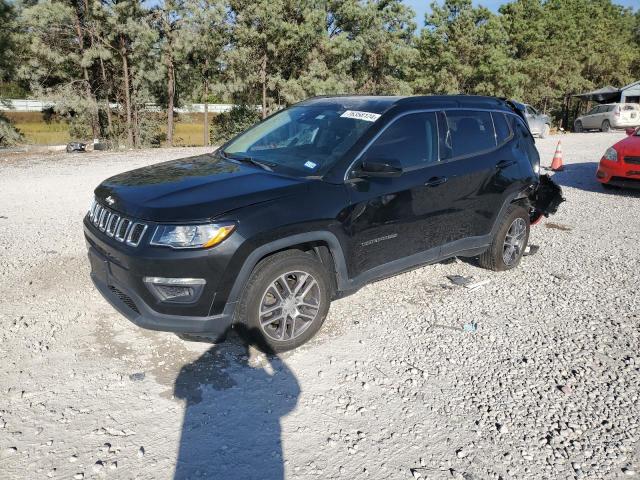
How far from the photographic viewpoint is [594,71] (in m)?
41.6

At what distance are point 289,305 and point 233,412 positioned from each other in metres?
0.85

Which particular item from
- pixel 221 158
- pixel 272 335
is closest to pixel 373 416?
pixel 272 335

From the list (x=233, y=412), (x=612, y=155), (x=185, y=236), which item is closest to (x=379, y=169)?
(x=185, y=236)

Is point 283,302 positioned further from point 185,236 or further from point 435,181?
point 435,181

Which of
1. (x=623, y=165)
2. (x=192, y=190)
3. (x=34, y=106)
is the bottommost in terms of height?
(x=34, y=106)

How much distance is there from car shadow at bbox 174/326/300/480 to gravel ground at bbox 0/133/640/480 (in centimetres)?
1

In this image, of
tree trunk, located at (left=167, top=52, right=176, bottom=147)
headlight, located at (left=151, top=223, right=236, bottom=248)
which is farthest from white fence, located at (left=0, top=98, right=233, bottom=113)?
headlight, located at (left=151, top=223, right=236, bottom=248)

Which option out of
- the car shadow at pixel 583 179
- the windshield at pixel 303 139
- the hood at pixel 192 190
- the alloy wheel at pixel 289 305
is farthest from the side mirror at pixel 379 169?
the car shadow at pixel 583 179

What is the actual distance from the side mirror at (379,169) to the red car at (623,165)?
7403mm

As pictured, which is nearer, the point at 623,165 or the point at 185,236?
the point at 185,236

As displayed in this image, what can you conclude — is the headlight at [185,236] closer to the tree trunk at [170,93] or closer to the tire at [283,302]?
the tire at [283,302]

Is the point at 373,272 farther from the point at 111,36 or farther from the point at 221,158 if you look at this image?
the point at 111,36

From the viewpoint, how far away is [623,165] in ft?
29.8

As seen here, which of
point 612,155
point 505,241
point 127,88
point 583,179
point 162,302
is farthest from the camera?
point 127,88
